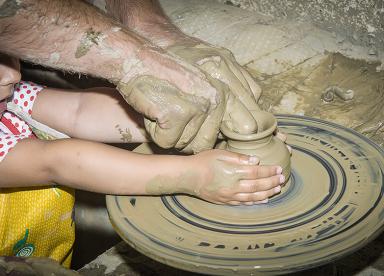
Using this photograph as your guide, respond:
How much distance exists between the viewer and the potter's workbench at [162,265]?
1.68 m

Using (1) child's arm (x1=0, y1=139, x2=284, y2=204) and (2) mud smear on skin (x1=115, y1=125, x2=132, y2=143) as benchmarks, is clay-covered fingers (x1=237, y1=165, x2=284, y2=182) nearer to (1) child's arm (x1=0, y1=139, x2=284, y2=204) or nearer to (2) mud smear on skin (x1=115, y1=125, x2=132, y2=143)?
(1) child's arm (x1=0, y1=139, x2=284, y2=204)

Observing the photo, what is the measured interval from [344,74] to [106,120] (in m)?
1.11

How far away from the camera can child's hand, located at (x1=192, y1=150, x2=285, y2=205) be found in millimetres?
1374

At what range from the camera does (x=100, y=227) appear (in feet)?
9.86

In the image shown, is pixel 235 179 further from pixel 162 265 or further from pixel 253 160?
pixel 162 265

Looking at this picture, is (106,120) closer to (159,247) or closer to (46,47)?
(46,47)

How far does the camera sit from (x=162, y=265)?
1889mm

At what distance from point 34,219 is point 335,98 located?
139 cm

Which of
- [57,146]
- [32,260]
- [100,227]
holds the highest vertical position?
[57,146]

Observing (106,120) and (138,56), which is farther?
(106,120)

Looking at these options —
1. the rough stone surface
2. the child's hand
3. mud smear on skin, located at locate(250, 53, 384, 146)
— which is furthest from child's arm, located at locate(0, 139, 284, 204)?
the rough stone surface

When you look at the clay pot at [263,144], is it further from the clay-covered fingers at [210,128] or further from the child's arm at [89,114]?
the child's arm at [89,114]

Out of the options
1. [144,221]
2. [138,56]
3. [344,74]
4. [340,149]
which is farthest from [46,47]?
[344,74]

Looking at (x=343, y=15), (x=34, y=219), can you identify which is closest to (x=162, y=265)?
(x=34, y=219)
